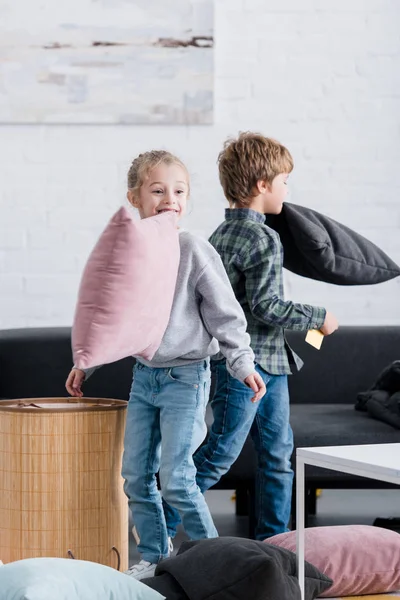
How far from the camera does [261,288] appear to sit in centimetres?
248

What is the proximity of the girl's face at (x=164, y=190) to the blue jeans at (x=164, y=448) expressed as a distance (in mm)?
365

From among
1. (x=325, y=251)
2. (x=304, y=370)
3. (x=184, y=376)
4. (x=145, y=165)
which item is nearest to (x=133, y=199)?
(x=145, y=165)

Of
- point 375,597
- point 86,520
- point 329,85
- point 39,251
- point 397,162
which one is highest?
point 329,85

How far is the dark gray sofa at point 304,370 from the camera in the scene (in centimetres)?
328

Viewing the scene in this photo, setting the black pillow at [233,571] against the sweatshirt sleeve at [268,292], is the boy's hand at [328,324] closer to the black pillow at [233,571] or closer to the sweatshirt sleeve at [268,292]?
the sweatshirt sleeve at [268,292]

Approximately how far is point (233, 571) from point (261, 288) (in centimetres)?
86

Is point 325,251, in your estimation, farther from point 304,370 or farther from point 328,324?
point 304,370

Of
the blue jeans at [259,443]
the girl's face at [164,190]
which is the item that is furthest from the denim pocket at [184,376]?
the girl's face at [164,190]

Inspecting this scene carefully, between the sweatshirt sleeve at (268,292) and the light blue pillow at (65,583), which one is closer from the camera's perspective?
the light blue pillow at (65,583)

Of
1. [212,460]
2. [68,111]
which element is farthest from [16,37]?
[212,460]

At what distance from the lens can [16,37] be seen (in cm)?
353

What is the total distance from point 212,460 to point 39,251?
55.9 inches

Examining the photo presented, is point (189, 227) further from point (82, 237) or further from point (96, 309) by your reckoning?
point (96, 309)

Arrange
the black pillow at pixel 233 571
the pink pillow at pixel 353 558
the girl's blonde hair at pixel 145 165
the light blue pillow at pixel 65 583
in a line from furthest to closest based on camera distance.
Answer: the girl's blonde hair at pixel 145 165, the pink pillow at pixel 353 558, the black pillow at pixel 233 571, the light blue pillow at pixel 65 583
